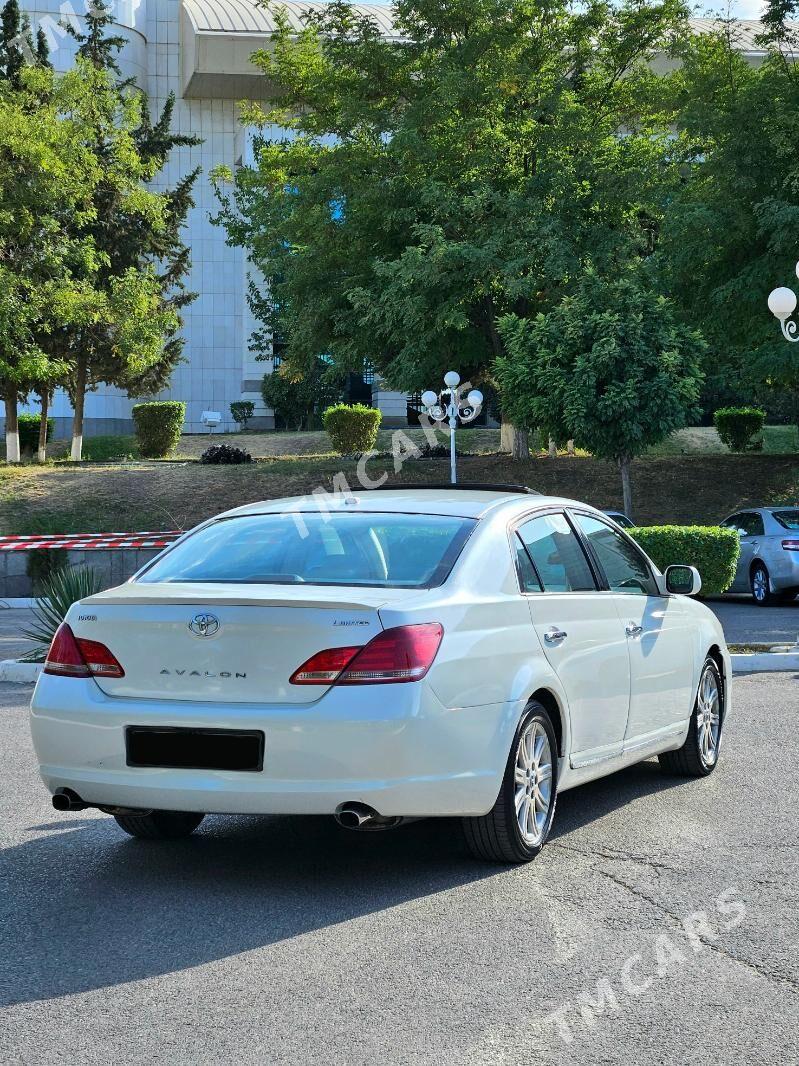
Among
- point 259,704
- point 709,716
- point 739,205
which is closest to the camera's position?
point 259,704

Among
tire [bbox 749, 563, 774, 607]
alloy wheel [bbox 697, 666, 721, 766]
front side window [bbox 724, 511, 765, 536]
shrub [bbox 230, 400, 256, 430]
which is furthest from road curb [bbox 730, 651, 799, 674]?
shrub [bbox 230, 400, 256, 430]

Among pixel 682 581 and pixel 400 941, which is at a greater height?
pixel 682 581

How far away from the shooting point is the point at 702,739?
8.10 metres

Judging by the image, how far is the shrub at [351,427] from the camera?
41156 millimetres

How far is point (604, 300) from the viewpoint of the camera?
31297 millimetres

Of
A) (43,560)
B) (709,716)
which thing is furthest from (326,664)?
(43,560)

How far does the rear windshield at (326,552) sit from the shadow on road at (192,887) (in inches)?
48.3

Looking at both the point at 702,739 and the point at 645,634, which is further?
the point at 702,739

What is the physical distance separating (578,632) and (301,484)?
98.9ft

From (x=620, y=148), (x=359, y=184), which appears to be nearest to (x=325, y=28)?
(x=359, y=184)

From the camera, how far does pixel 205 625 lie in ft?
18.3

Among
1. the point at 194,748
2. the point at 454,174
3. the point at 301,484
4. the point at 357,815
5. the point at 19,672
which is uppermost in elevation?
the point at 454,174

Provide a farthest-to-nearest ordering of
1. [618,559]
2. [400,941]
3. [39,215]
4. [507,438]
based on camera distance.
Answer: [507,438]
[39,215]
[618,559]
[400,941]

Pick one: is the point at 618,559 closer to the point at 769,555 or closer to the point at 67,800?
the point at 67,800
